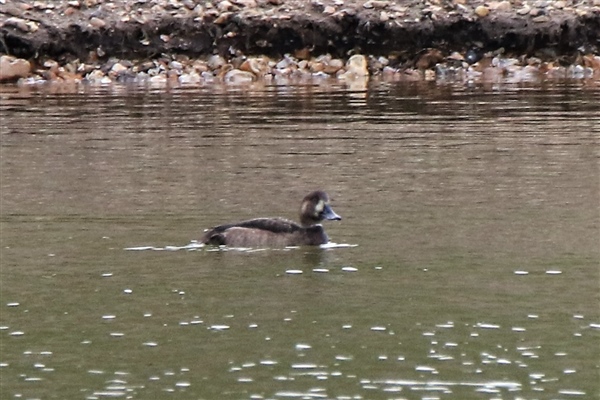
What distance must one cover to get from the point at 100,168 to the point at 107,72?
1739 cm

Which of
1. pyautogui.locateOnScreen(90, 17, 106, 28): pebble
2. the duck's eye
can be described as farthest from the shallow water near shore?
pyautogui.locateOnScreen(90, 17, 106, 28): pebble

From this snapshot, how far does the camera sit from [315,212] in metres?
15.0

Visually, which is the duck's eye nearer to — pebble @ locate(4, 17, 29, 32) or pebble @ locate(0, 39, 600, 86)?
pebble @ locate(0, 39, 600, 86)

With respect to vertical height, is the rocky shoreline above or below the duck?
above

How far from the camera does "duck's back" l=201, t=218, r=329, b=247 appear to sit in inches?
579

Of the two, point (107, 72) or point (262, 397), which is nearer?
point (262, 397)

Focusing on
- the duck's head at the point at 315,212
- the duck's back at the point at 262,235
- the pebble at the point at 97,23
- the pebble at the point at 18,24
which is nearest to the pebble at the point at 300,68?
the pebble at the point at 97,23

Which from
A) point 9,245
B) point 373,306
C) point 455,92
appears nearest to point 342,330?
point 373,306

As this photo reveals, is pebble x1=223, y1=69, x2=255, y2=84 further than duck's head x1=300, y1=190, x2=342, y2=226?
Yes

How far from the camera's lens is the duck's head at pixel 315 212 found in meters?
15.0

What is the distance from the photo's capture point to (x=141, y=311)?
12156 mm

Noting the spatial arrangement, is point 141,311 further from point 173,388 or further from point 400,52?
point 400,52

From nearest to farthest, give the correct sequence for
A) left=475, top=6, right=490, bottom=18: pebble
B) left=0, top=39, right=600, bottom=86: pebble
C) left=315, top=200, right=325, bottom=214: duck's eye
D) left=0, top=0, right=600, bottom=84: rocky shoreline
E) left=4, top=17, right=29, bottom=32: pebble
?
left=315, top=200, right=325, bottom=214: duck's eye < left=0, top=39, right=600, bottom=86: pebble < left=4, top=17, right=29, bottom=32: pebble < left=0, top=0, right=600, bottom=84: rocky shoreline < left=475, top=6, right=490, bottom=18: pebble

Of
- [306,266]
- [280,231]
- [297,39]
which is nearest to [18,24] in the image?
[297,39]
